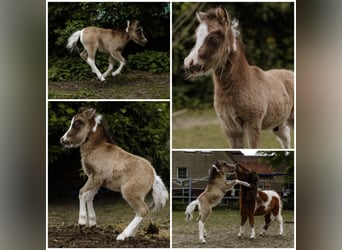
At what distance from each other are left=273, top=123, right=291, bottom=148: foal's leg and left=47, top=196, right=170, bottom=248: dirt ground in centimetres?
103

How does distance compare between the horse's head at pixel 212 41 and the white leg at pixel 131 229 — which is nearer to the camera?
the horse's head at pixel 212 41

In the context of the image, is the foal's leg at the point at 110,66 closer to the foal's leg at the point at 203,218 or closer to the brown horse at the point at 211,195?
the brown horse at the point at 211,195

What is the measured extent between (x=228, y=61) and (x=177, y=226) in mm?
1346

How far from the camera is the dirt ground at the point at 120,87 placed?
7.55 meters

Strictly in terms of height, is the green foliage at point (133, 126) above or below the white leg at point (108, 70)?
below

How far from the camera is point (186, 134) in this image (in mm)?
7574

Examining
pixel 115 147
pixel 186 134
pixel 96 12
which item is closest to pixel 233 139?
pixel 186 134

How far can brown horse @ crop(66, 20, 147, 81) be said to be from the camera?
24.8 ft

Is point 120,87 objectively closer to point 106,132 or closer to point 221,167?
point 106,132

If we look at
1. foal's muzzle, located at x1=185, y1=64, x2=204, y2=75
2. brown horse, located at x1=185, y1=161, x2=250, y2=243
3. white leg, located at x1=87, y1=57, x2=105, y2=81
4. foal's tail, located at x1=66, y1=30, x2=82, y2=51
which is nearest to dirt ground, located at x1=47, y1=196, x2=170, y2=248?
brown horse, located at x1=185, y1=161, x2=250, y2=243

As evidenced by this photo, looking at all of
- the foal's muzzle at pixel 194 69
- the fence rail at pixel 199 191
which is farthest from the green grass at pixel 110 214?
the foal's muzzle at pixel 194 69

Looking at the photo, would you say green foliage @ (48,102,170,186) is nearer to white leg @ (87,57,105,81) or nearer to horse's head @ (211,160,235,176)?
white leg @ (87,57,105,81)

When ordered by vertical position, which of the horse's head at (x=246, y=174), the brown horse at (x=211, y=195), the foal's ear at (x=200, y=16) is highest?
the foal's ear at (x=200, y=16)

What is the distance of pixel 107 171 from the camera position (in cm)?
759
